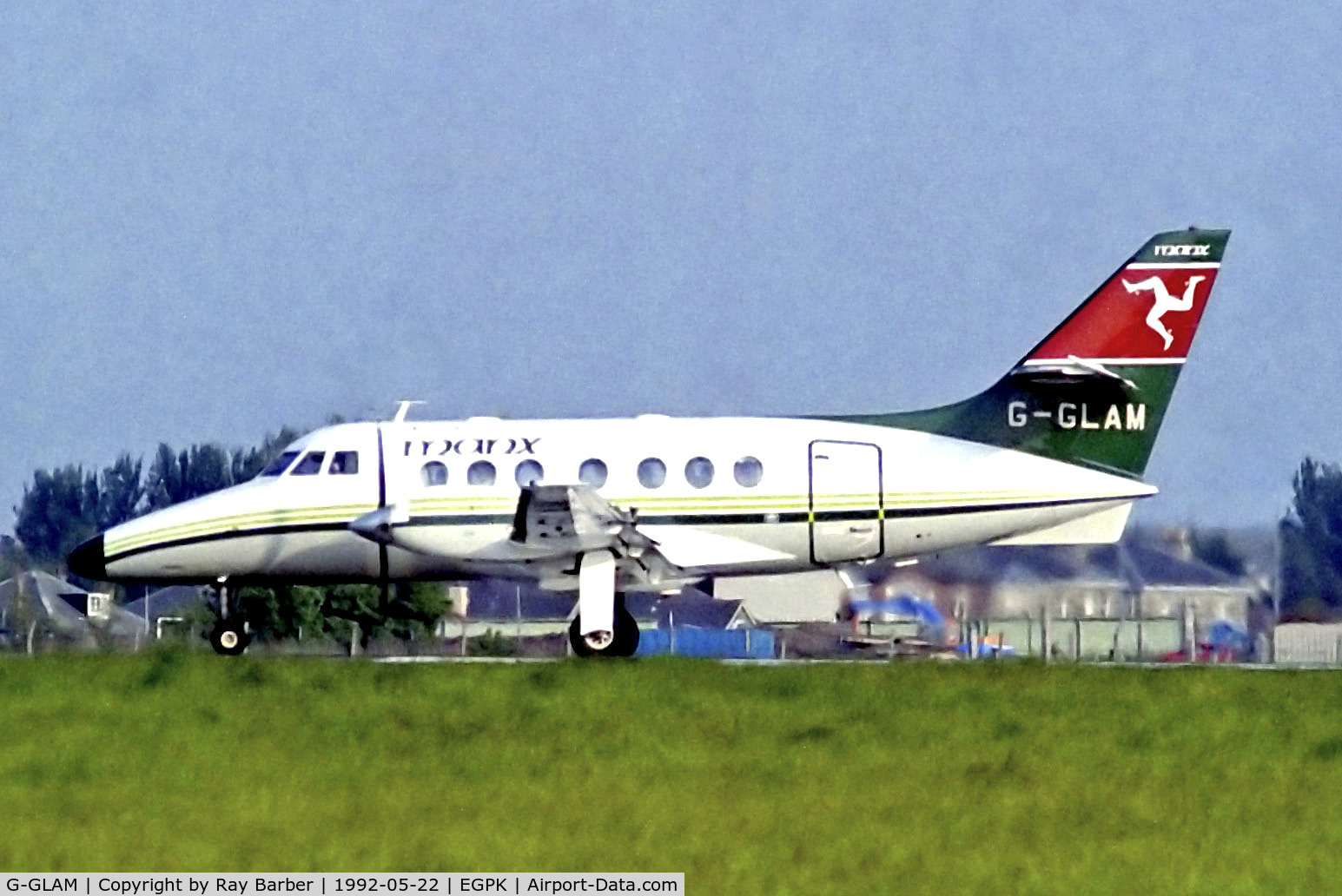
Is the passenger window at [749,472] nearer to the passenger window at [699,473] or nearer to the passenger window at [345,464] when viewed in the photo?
the passenger window at [699,473]

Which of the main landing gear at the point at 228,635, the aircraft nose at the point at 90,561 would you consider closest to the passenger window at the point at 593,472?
the main landing gear at the point at 228,635

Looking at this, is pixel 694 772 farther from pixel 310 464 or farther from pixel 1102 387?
pixel 310 464

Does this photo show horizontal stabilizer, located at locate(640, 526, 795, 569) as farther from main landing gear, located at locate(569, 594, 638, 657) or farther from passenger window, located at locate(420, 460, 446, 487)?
passenger window, located at locate(420, 460, 446, 487)

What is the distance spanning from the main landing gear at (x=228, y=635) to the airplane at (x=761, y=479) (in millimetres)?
1043

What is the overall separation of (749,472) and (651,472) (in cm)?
112

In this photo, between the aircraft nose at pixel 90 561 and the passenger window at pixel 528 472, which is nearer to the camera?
the passenger window at pixel 528 472

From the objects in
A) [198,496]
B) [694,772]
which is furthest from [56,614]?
[694,772]

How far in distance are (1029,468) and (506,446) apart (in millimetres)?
6064

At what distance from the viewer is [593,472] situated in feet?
88.4

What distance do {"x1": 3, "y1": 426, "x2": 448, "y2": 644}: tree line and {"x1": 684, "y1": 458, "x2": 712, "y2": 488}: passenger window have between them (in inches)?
173

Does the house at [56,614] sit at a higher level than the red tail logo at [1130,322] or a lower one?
lower

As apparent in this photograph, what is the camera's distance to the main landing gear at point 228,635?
28.3 metres

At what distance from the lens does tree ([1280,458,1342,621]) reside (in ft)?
110

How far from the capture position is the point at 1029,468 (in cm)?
2708
